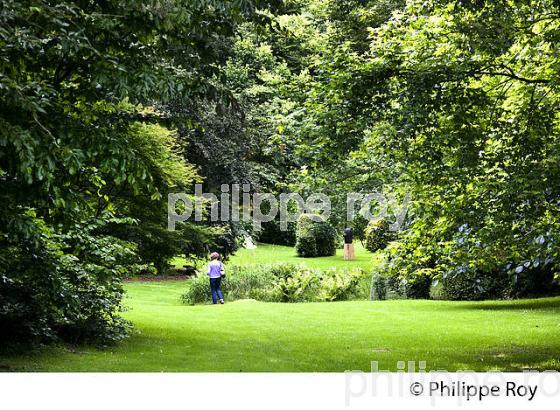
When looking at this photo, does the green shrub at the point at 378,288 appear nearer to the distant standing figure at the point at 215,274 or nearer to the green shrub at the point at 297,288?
the green shrub at the point at 297,288

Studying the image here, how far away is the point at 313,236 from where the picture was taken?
32.4 metres

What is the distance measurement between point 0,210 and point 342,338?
7.81m

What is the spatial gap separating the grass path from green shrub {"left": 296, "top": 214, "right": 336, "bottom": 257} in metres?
12.8

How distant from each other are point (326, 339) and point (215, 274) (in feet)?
23.6

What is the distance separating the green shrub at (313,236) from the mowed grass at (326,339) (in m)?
12.9

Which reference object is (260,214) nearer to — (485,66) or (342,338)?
(342,338)

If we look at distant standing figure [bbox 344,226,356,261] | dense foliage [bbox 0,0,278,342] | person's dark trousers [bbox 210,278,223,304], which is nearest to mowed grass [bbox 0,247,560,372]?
person's dark trousers [bbox 210,278,223,304]

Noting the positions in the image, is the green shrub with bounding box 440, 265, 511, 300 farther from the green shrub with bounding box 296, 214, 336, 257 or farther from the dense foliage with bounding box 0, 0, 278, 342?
the dense foliage with bounding box 0, 0, 278, 342

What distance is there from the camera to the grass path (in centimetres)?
1017

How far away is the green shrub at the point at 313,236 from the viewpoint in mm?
32219

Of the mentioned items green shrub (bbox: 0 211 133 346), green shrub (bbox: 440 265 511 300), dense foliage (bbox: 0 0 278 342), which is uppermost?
dense foliage (bbox: 0 0 278 342)

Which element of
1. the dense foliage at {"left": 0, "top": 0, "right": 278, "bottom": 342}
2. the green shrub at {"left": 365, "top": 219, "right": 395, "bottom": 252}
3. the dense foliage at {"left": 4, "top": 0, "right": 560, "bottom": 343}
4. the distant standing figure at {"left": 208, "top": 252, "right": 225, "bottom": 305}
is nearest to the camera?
the dense foliage at {"left": 0, "top": 0, "right": 278, "bottom": 342}

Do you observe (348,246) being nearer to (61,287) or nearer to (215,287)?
(215,287)
